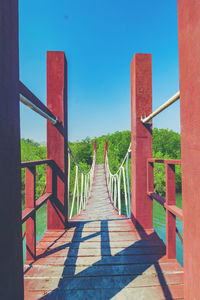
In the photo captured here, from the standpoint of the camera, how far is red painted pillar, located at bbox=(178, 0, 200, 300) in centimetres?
57

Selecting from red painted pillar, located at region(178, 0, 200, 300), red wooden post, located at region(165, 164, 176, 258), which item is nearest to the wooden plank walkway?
red wooden post, located at region(165, 164, 176, 258)

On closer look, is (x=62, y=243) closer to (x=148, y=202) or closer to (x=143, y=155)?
(x=148, y=202)

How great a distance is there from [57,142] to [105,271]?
1.09 meters

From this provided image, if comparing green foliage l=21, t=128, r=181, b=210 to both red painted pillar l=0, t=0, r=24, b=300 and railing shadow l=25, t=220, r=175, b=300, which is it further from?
red painted pillar l=0, t=0, r=24, b=300

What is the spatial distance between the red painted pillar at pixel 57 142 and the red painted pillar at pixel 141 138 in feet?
2.29

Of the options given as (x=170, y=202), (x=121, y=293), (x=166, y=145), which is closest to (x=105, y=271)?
(x=121, y=293)

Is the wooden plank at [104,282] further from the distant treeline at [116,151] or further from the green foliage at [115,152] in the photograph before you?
the distant treeline at [116,151]

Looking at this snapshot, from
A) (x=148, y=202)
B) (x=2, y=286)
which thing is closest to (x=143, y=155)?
(x=148, y=202)

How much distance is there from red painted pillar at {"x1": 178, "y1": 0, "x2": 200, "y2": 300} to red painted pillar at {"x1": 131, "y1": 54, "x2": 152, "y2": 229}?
834 mm

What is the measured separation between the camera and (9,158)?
0.54 m

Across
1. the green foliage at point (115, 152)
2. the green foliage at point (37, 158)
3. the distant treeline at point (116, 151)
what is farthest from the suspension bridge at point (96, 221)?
the distant treeline at point (116, 151)

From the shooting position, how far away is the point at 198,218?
0.57 m

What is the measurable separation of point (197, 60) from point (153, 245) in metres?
1.26

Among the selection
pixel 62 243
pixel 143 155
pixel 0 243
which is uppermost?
pixel 143 155
